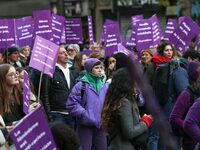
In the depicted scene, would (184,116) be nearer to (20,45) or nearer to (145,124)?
(145,124)

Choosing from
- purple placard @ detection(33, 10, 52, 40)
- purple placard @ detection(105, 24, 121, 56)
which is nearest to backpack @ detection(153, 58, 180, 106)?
purple placard @ detection(105, 24, 121, 56)

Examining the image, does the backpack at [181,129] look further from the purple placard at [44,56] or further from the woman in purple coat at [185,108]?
the purple placard at [44,56]

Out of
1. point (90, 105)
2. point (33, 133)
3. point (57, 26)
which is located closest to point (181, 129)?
point (90, 105)

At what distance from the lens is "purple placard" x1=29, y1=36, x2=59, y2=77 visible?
25.9ft

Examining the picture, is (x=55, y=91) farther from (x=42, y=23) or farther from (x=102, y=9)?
(x=102, y=9)

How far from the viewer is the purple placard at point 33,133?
3520mm

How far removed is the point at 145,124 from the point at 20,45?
7711 millimetres

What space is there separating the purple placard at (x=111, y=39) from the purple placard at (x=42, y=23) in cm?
103

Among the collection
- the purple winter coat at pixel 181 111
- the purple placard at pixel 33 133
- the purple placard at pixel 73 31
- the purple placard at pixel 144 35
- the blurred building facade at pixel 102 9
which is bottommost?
the blurred building facade at pixel 102 9

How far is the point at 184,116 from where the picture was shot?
6453mm

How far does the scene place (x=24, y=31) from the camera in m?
13.2

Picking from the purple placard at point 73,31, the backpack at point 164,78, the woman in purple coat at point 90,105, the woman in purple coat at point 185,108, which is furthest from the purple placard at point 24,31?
the woman in purple coat at point 185,108

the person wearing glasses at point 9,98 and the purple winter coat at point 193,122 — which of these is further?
Result: the person wearing glasses at point 9,98

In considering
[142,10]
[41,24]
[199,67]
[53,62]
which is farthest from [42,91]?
[142,10]
